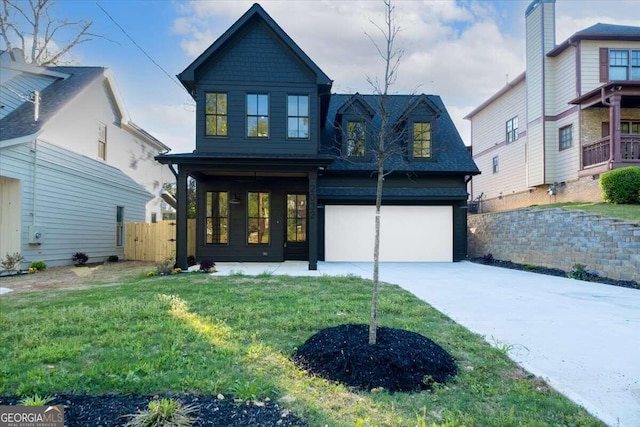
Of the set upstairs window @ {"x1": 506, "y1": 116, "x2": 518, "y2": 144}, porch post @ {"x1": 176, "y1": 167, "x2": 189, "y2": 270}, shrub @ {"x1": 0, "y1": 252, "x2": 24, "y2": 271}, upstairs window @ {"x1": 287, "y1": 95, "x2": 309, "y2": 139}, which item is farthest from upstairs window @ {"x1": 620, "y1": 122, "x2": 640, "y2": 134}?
shrub @ {"x1": 0, "y1": 252, "x2": 24, "y2": 271}

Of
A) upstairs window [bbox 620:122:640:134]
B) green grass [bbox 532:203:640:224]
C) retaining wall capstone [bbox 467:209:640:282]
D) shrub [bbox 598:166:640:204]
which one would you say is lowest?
retaining wall capstone [bbox 467:209:640:282]

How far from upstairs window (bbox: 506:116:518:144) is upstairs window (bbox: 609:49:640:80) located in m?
4.29

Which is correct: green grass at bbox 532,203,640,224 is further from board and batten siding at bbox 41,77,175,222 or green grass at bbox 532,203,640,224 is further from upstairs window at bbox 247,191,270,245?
board and batten siding at bbox 41,77,175,222

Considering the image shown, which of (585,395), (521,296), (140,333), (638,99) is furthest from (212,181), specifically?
(638,99)

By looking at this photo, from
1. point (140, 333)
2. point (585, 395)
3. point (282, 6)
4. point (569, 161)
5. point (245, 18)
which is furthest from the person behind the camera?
point (569, 161)

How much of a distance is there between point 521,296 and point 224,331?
5.44 metres

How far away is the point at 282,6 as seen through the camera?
463 inches

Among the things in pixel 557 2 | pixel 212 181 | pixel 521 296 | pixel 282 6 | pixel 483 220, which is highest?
pixel 557 2

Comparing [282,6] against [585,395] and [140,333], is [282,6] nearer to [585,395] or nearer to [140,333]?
[140,333]

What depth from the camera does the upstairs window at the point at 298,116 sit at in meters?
11.0

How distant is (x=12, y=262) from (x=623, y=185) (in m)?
17.2

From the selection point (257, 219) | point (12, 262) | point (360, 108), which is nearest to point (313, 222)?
point (257, 219)

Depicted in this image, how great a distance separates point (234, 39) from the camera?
35.8ft

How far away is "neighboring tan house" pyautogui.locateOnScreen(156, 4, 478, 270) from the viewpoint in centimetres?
1070
